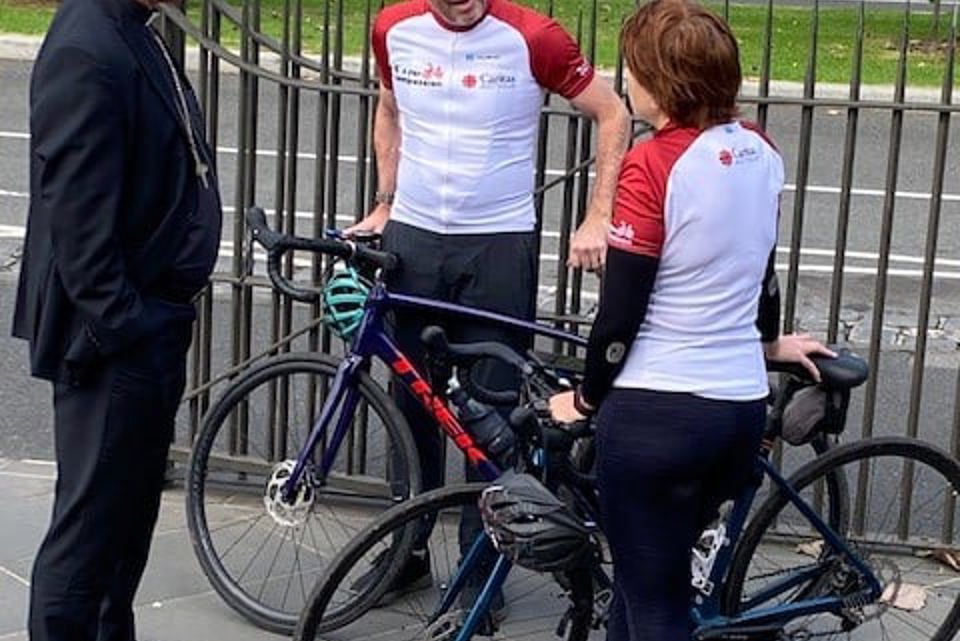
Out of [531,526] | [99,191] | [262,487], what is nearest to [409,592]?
[262,487]

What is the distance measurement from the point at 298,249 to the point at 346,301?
0.21 metres

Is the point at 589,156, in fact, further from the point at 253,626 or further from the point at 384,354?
the point at 253,626

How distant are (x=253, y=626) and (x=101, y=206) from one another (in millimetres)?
1745

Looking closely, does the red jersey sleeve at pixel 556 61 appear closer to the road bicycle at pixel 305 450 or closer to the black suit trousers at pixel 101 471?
the road bicycle at pixel 305 450

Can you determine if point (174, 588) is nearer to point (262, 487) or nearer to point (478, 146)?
point (262, 487)

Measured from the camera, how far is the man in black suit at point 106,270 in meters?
3.91

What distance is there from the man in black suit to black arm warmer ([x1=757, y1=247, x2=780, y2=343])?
1333 mm

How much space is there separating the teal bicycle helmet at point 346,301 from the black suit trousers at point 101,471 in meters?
0.69

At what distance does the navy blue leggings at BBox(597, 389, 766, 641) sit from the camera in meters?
3.82

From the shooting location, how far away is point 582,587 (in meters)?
4.44

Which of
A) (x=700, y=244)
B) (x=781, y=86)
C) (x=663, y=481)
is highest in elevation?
(x=781, y=86)

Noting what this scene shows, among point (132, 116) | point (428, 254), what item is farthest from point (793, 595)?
point (132, 116)

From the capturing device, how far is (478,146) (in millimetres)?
4961

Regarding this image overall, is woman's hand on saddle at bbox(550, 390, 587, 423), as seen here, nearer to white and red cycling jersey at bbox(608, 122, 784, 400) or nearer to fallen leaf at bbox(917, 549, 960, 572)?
white and red cycling jersey at bbox(608, 122, 784, 400)
